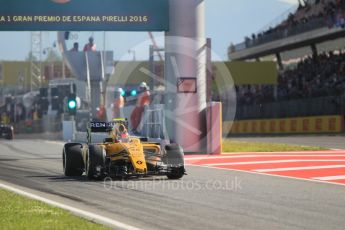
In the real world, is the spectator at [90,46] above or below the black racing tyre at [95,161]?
above

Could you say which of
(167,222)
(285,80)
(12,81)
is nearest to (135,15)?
(167,222)

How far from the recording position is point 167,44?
2330 cm

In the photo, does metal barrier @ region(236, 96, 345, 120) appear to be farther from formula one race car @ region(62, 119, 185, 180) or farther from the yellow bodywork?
the yellow bodywork

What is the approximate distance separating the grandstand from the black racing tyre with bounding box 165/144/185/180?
24.3m

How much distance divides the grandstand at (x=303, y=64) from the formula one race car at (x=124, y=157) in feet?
79.8

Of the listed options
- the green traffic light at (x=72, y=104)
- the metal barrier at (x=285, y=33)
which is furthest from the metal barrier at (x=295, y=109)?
the green traffic light at (x=72, y=104)

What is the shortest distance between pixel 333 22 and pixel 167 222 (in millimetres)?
36359

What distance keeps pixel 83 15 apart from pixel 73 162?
881cm

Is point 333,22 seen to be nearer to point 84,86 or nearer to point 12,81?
point 84,86

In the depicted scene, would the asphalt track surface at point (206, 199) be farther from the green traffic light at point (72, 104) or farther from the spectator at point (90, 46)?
the spectator at point (90, 46)

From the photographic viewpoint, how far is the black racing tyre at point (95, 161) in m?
13.4

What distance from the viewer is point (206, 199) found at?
34.8 feet

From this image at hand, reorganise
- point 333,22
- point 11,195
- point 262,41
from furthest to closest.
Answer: point 262,41 < point 333,22 < point 11,195

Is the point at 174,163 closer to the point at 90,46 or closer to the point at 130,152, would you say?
the point at 130,152
